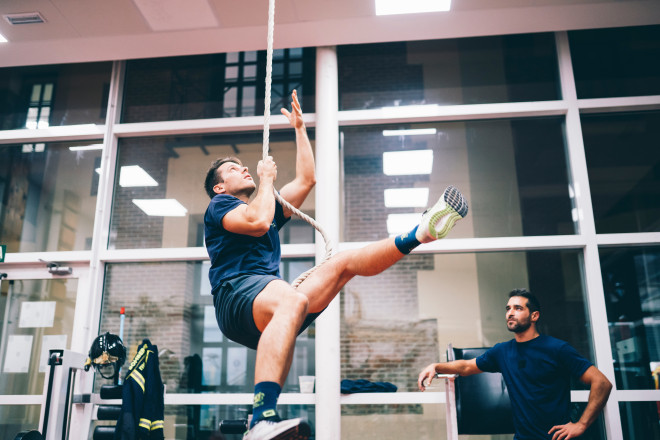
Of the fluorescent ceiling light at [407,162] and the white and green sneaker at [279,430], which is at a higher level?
the fluorescent ceiling light at [407,162]

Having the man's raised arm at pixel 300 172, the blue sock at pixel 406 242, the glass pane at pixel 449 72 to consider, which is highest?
the glass pane at pixel 449 72

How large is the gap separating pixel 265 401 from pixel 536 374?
80.6 inches

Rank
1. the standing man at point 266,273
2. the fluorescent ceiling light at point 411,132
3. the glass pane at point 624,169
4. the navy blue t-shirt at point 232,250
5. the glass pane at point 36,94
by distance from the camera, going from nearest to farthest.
Answer: the standing man at point 266,273 < the navy blue t-shirt at point 232,250 < the glass pane at point 624,169 < the fluorescent ceiling light at point 411,132 < the glass pane at point 36,94

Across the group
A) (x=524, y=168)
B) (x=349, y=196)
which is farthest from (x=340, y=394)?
(x=524, y=168)

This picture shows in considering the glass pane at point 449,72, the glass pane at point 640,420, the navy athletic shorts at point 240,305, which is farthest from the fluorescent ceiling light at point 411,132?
the navy athletic shorts at point 240,305

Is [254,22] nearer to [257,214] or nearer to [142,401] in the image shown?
[257,214]

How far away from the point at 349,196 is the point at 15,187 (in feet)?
9.82

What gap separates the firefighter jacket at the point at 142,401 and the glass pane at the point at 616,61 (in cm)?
391

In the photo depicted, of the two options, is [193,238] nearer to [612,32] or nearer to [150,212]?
[150,212]

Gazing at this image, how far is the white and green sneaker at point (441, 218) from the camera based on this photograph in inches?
93.8

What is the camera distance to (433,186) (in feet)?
15.7

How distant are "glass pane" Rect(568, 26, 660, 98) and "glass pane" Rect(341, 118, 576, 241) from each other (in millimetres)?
433

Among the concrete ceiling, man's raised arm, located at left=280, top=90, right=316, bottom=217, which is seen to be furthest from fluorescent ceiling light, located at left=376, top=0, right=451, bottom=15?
man's raised arm, located at left=280, top=90, right=316, bottom=217

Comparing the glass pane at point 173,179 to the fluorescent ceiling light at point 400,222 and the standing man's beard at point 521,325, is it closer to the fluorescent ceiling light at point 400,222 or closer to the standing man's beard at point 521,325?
the fluorescent ceiling light at point 400,222
